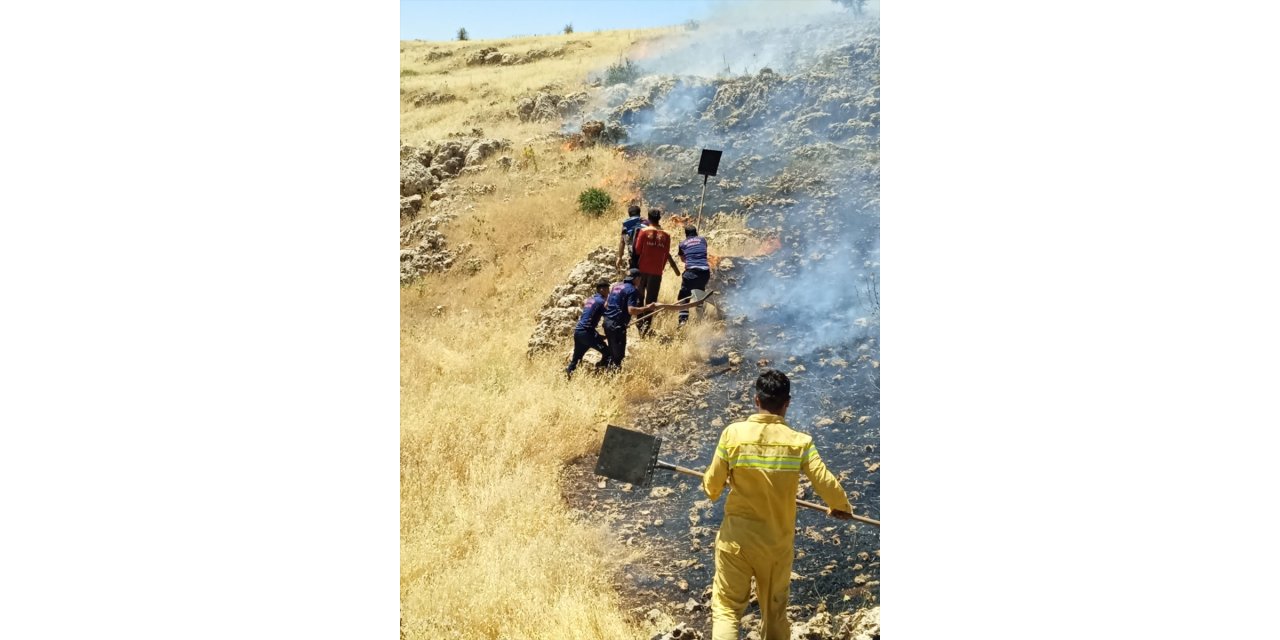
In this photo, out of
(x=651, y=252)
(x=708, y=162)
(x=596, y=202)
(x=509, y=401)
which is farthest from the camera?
(x=596, y=202)

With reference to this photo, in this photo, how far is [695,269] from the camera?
26.9 feet

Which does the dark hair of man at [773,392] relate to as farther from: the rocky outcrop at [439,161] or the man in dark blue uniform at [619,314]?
the rocky outcrop at [439,161]

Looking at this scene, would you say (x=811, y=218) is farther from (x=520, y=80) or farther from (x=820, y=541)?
(x=520, y=80)

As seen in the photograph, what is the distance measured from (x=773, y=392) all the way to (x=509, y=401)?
9.55ft

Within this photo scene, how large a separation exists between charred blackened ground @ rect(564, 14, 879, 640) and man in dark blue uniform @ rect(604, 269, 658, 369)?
2.21 ft

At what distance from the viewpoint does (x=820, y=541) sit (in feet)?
21.1

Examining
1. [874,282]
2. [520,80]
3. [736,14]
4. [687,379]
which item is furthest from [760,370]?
[520,80]

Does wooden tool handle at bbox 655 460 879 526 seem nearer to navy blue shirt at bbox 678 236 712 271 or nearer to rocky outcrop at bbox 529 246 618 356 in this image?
rocky outcrop at bbox 529 246 618 356

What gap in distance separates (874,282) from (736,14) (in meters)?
2.98

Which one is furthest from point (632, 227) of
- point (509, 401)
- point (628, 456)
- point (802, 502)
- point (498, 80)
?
point (498, 80)

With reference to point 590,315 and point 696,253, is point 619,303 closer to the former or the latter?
point 590,315

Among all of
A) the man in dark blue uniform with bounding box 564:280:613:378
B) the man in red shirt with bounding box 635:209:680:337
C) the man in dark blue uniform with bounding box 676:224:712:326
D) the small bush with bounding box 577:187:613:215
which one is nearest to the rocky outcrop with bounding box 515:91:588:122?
the small bush with bounding box 577:187:613:215

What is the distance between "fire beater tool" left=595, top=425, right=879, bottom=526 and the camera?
19.8 ft

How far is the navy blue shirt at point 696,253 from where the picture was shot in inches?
324
